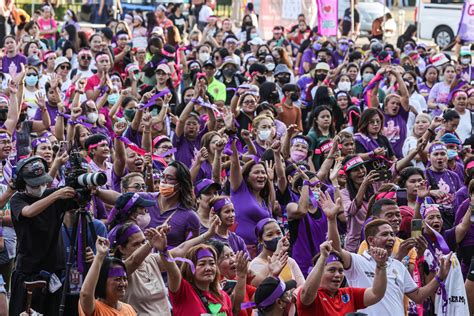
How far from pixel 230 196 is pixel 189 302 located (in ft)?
10.5

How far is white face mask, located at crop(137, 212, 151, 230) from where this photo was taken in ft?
32.0

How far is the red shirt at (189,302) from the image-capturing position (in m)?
8.48

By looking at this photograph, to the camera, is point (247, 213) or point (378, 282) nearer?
point (378, 282)

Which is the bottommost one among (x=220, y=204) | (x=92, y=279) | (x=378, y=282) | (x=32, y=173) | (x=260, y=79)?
(x=260, y=79)

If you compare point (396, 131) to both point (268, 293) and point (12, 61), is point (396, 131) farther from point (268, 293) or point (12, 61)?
point (268, 293)

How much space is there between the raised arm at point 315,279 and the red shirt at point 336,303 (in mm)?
90

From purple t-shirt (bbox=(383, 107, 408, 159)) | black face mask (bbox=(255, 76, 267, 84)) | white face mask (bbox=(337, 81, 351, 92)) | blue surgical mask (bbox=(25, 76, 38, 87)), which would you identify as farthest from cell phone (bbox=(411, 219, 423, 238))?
white face mask (bbox=(337, 81, 351, 92))

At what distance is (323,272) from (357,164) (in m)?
3.59

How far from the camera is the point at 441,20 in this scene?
34969 mm

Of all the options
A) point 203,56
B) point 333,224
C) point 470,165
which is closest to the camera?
point 333,224

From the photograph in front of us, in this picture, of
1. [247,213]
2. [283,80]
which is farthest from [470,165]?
[283,80]

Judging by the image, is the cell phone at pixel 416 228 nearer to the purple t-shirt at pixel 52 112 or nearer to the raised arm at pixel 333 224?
the raised arm at pixel 333 224

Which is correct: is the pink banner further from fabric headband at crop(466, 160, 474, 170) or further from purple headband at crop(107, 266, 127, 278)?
purple headband at crop(107, 266, 127, 278)

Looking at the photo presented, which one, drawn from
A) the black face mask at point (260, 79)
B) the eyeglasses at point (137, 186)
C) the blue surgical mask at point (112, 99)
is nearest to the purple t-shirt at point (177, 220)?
the eyeglasses at point (137, 186)
